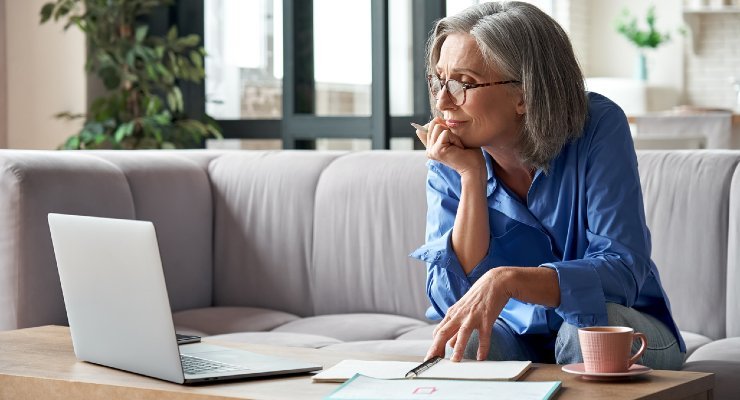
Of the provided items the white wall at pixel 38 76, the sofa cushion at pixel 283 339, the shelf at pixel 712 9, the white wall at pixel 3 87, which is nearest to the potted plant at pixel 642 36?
the shelf at pixel 712 9

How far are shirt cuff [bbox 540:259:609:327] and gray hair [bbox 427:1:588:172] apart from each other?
0.84 feet

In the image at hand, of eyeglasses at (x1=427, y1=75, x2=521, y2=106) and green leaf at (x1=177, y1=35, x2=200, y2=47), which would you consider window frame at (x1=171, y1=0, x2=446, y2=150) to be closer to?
green leaf at (x1=177, y1=35, x2=200, y2=47)

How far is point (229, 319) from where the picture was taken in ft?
10.2

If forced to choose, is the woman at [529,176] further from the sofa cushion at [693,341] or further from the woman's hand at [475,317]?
the sofa cushion at [693,341]

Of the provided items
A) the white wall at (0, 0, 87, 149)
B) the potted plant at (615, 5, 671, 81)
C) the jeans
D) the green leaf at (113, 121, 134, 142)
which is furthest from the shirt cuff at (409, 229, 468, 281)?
the potted plant at (615, 5, 671, 81)

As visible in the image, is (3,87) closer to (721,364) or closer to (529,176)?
(529,176)

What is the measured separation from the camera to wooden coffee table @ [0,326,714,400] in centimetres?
143

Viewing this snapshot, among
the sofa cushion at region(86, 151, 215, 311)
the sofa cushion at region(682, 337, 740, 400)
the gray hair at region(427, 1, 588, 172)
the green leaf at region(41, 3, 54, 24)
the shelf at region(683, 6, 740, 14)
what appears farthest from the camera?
the shelf at region(683, 6, 740, 14)

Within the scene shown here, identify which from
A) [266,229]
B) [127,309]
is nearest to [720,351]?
[127,309]

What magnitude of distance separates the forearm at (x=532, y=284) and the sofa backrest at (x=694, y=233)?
103 centimetres

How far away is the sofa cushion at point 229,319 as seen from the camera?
301cm

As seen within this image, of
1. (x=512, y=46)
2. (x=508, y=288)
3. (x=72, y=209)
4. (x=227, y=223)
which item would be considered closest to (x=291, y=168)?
(x=227, y=223)

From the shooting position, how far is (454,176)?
2.09 metres

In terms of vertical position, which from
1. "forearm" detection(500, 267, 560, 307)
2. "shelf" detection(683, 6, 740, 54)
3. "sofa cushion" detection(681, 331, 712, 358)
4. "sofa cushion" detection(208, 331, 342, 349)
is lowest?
"sofa cushion" detection(208, 331, 342, 349)
